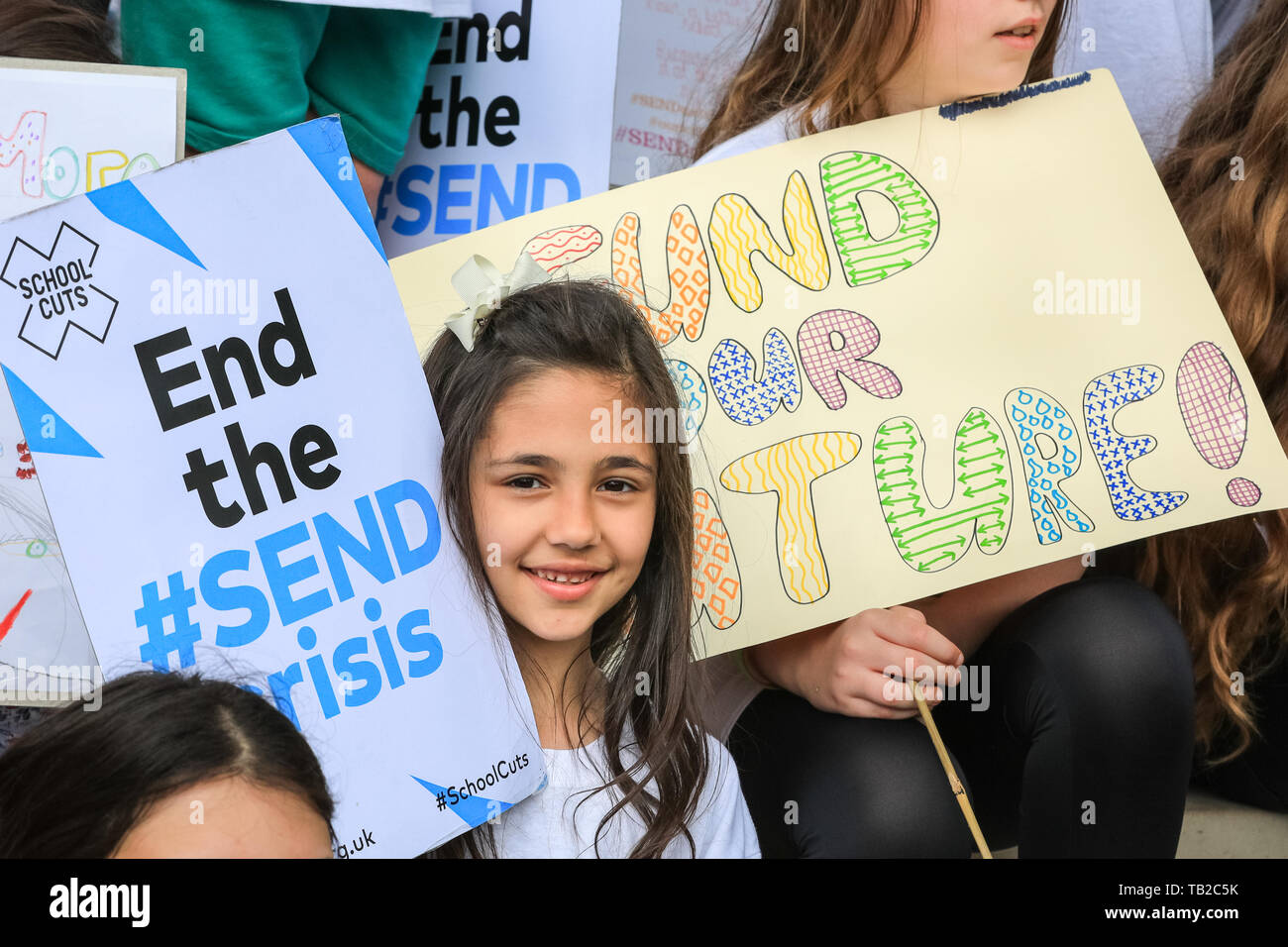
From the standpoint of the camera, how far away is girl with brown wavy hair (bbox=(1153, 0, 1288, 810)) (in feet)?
5.11

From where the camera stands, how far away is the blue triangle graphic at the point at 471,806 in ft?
3.65

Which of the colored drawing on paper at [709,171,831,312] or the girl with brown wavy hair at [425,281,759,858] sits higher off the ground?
the colored drawing on paper at [709,171,831,312]

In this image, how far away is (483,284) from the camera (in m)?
1.25

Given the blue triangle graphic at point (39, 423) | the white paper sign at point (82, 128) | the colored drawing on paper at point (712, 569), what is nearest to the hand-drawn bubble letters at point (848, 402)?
the colored drawing on paper at point (712, 569)

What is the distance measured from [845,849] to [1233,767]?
625 millimetres

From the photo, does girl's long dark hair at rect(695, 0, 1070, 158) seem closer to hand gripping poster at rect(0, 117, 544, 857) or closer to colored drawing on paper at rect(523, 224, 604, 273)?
colored drawing on paper at rect(523, 224, 604, 273)

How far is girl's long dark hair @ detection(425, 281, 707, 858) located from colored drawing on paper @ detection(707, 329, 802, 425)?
0.08 metres

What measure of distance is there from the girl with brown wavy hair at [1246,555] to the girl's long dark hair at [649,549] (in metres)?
0.70

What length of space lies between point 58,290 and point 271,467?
0.74 feet

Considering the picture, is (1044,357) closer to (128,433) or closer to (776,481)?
(776,481)

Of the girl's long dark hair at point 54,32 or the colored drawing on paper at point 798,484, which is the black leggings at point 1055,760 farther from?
the girl's long dark hair at point 54,32

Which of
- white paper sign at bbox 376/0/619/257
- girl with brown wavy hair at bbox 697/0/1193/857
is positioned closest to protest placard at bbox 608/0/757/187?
white paper sign at bbox 376/0/619/257

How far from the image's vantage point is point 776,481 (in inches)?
53.0
